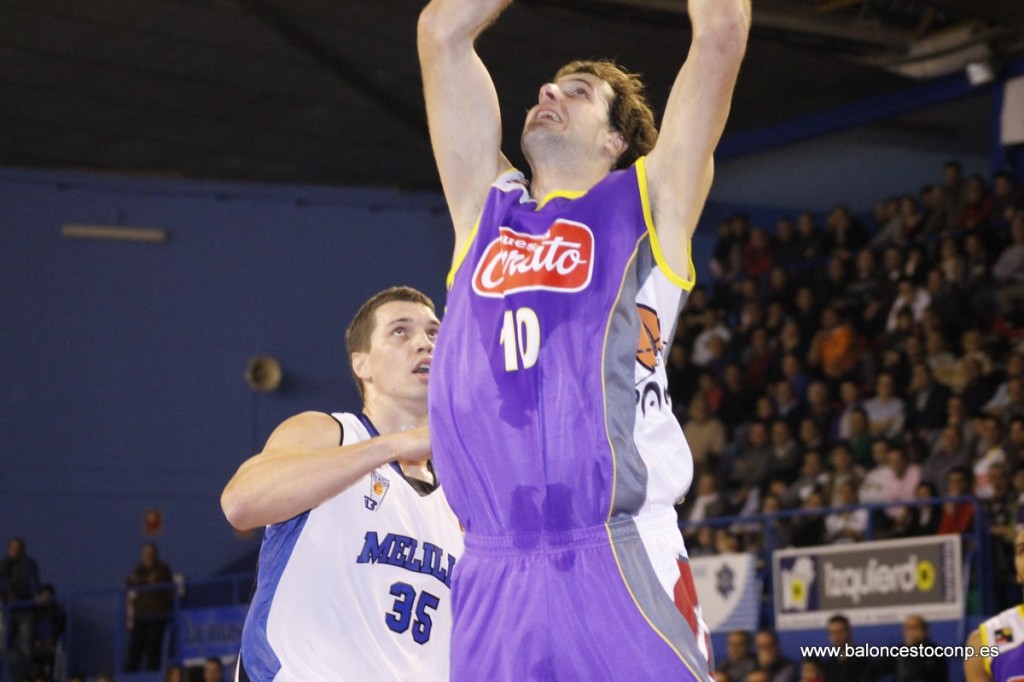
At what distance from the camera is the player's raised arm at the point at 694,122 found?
3.41m

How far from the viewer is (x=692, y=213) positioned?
11.5 feet

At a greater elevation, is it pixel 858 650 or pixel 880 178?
pixel 880 178

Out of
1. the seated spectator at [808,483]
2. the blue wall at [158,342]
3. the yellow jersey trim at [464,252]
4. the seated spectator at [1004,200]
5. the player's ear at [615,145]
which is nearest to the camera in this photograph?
the yellow jersey trim at [464,252]

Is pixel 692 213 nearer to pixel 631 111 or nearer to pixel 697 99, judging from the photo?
pixel 697 99

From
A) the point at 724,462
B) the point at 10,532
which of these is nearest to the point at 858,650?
the point at 724,462

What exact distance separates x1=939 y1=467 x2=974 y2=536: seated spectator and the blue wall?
952 cm

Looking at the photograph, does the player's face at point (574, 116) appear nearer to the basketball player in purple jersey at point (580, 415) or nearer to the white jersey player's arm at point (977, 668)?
the basketball player in purple jersey at point (580, 415)

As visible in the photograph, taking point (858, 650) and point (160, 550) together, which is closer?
point (858, 650)

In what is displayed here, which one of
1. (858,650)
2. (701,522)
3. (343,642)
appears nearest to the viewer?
(343,642)

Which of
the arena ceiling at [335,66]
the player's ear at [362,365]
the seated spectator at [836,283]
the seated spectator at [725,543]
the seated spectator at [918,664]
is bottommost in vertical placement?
the seated spectator at [918,664]

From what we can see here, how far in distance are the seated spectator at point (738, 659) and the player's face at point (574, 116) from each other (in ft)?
28.6

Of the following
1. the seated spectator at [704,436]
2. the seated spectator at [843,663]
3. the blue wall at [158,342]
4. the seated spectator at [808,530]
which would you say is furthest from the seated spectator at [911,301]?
the blue wall at [158,342]

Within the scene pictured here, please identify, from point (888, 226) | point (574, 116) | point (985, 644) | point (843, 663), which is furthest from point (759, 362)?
point (574, 116)

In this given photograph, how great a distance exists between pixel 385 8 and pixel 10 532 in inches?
337
